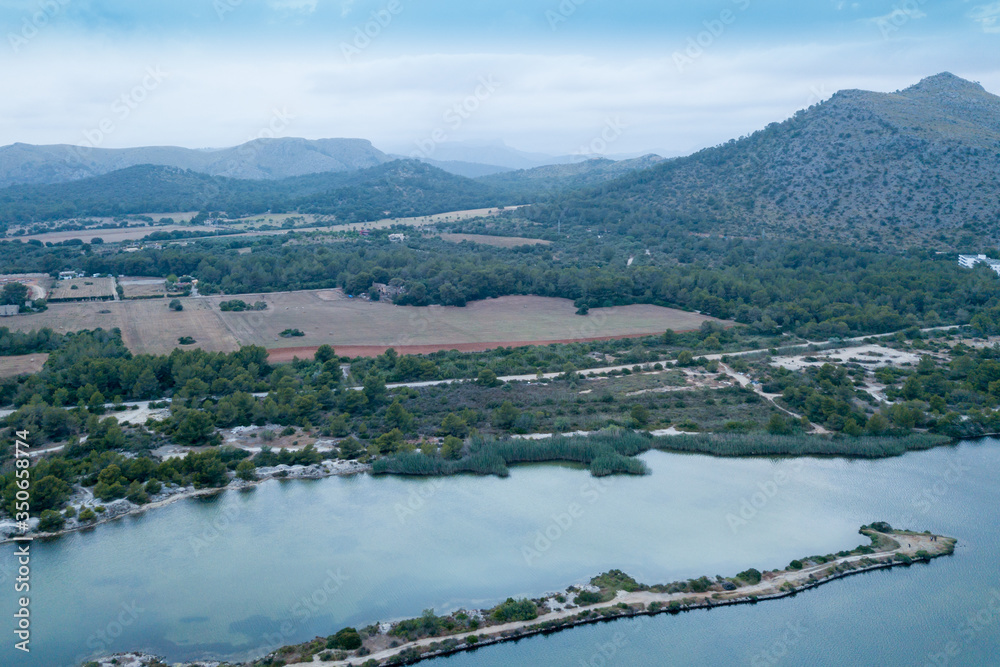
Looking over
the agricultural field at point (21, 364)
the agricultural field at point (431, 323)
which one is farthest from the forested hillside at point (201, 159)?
the agricultural field at point (21, 364)

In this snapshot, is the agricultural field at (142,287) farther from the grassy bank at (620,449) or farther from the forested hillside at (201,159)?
the forested hillside at (201,159)

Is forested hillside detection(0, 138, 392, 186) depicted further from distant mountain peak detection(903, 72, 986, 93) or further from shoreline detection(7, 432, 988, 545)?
shoreline detection(7, 432, 988, 545)

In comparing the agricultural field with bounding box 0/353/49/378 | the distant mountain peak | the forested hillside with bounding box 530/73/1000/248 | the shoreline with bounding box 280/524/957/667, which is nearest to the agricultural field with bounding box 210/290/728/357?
the agricultural field with bounding box 0/353/49/378

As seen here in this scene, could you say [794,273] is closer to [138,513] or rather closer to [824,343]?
[824,343]

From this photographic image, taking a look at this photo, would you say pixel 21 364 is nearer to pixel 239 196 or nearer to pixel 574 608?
pixel 574 608

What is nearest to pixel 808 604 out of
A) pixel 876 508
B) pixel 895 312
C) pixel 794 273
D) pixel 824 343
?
pixel 876 508
